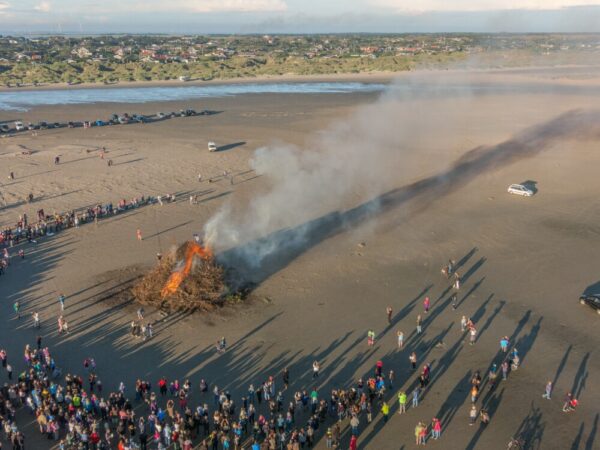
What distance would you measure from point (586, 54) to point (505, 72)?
120 ft

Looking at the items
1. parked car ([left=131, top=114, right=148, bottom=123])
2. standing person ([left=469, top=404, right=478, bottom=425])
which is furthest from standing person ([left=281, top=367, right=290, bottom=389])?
parked car ([left=131, top=114, right=148, bottom=123])

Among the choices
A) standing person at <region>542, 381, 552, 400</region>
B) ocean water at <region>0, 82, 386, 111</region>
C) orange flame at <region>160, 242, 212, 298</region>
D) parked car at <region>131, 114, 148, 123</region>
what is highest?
orange flame at <region>160, 242, 212, 298</region>

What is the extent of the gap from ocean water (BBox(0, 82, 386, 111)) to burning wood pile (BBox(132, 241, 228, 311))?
7115cm

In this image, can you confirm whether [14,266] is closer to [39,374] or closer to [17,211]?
[17,211]

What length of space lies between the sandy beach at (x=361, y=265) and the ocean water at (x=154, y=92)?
105 feet

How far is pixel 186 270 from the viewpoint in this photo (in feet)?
89.4

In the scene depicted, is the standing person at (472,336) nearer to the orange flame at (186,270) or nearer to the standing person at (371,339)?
the standing person at (371,339)

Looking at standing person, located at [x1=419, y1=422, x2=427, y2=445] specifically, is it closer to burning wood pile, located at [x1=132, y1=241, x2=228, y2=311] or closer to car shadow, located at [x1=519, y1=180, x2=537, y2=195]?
burning wood pile, located at [x1=132, y1=241, x2=228, y2=311]

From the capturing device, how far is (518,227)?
1446 inches

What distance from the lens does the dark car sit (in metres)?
26.0

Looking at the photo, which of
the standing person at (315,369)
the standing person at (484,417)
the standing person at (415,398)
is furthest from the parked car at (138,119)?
the standing person at (484,417)

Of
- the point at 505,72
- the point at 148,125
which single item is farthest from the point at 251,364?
the point at 505,72

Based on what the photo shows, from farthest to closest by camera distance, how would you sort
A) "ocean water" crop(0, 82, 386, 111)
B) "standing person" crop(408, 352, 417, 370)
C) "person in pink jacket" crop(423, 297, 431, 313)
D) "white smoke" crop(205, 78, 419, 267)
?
"ocean water" crop(0, 82, 386, 111) → "white smoke" crop(205, 78, 419, 267) → "person in pink jacket" crop(423, 297, 431, 313) → "standing person" crop(408, 352, 417, 370)

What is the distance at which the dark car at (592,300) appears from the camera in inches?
1024
